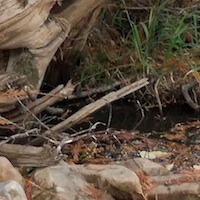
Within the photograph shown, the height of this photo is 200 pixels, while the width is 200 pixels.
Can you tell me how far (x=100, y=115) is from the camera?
148 inches

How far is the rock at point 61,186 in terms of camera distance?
2506 mm

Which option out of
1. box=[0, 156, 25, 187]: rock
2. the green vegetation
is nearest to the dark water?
the green vegetation

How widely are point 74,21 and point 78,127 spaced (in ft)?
1.75

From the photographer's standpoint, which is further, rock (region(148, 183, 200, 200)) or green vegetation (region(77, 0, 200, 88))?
green vegetation (region(77, 0, 200, 88))

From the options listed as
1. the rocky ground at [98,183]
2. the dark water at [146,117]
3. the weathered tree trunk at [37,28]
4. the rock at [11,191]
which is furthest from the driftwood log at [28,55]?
the dark water at [146,117]

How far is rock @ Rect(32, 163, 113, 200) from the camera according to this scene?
→ 2.51m

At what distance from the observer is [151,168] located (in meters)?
2.88

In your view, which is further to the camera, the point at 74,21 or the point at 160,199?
the point at 74,21

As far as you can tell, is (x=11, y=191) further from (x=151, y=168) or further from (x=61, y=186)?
(x=151, y=168)

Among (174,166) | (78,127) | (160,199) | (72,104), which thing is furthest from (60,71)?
(160,199)

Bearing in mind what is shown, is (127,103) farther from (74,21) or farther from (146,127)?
(74,21)

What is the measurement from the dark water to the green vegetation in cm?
21

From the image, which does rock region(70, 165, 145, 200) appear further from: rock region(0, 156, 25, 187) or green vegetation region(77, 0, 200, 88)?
green vegetation region(77, 0, 200, 88)

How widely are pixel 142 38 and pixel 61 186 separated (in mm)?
1794
